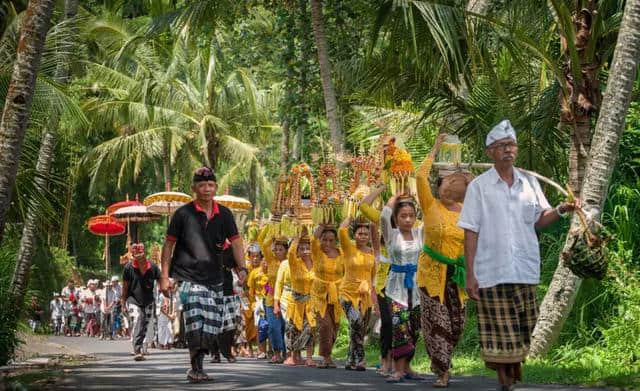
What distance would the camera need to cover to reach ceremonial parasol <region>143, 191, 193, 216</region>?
3098 centimetres

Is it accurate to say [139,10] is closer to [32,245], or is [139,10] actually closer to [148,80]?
[148,80]

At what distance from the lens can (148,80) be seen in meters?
38.7

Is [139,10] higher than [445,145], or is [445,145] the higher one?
[139,10]

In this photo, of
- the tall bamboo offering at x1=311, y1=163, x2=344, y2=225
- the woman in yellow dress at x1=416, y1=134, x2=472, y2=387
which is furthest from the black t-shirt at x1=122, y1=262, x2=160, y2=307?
the woman in yellow dress at x1=416, y1=134, x2=472, y2=387

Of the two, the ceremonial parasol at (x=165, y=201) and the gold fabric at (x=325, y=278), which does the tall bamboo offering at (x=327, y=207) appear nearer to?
the gold fabric at (x=325, y=278)

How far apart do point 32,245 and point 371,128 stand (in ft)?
20.3

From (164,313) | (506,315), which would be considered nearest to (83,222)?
(164,313)

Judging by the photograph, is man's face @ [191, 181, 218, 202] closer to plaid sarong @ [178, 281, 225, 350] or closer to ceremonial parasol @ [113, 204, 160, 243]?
plaid sarong @ [178, 281, 225, 350]

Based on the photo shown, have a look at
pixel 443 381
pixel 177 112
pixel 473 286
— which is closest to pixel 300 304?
pixel 443 381

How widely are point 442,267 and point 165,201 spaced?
20510 mm

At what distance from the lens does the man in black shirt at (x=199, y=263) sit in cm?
1157

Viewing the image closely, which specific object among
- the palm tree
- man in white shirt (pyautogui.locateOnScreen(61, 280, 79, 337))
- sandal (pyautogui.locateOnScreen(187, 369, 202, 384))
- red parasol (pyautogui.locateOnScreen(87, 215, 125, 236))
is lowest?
sandal (pyautogui.locateOnScreen(187, 369, 202, 384))

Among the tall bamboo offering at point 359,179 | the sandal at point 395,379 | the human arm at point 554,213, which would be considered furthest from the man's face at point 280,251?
the human arm at point 554,213

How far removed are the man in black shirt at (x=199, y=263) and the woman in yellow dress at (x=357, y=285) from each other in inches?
126
